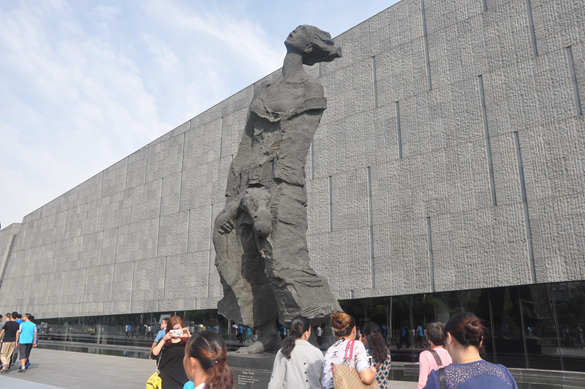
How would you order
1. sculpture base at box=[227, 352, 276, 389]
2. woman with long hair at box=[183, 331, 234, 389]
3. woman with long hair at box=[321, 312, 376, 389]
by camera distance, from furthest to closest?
sculpture base at box=[227, 352, 276, 389] < woman with long hair at box=[321, 312, 376, 389] < woman with long hair at box=[183, 331, 234, 389]

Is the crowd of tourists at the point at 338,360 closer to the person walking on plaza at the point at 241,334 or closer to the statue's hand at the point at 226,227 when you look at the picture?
the statue's hand at the point at 226,227

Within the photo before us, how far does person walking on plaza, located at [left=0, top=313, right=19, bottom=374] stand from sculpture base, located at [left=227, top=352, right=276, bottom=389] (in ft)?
22.1

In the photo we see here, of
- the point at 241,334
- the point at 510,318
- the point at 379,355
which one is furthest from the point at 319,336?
the point at 379,355

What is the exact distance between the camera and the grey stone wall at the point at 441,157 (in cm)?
1209

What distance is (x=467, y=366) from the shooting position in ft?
7.34

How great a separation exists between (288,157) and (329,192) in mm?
10027

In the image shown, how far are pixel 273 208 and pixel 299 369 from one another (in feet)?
8.88

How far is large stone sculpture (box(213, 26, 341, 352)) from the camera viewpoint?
612 centimetres

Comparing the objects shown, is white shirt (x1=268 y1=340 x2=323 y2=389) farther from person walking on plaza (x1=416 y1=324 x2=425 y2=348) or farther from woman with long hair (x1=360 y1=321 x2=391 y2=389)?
person walking on plaza (x1=416 y1=324 x2=425 y2=348)

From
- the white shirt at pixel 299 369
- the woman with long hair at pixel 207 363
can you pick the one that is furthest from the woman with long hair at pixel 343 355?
the woman with long hair at pixel 207 363

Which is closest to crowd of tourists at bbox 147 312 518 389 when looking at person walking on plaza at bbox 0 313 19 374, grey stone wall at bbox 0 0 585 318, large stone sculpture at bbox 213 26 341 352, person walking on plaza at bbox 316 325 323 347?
large stone sculpture at bbox 213 26 341 352

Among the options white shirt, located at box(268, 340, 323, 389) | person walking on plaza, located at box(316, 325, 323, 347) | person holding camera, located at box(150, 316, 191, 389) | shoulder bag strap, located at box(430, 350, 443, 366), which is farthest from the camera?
person walking on plaza, located at box(316, 325, 323, 347)

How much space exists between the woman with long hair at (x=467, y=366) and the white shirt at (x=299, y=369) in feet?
5.82

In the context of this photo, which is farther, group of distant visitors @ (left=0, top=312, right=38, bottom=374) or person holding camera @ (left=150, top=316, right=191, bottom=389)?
group of distant visitors @ (left=0, top=312, right=38, bottom=374)
